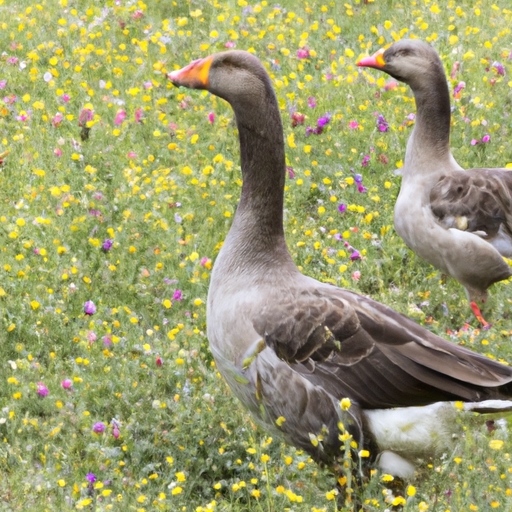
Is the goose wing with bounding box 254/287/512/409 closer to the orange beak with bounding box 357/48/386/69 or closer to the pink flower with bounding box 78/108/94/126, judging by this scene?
the orange beak with bounding box 357/48/386/69

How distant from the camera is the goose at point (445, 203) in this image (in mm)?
6719

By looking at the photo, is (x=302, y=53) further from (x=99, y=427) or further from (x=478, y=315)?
(x=99, y=427)

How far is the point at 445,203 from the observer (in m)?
6.79

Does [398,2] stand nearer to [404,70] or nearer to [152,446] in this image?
[404,70]

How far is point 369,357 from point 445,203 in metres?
2.51

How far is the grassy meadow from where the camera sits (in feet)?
15.7

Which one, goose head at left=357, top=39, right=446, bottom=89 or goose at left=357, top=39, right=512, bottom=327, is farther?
goose head at left=357, top=39, right=446, bottom=89

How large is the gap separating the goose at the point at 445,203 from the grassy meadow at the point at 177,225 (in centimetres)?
27

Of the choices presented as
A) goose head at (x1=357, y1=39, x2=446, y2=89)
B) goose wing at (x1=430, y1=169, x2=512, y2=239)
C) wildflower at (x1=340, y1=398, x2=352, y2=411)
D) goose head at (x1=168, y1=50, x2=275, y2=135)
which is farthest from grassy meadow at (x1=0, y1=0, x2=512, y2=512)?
goose head at (x1=168, y1=50, x2=275, y2=135)

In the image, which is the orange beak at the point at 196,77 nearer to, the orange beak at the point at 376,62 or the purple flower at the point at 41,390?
the purple flower at the point at 41,390

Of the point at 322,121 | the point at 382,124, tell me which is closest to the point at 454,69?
the point at 382,124

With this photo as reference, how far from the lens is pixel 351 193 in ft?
25.2

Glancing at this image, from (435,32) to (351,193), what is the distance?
3.26 meters

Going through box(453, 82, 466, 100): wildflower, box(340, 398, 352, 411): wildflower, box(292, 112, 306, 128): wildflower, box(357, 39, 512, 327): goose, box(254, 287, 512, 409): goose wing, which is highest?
box(453, 82, 466, 100): wildflower
